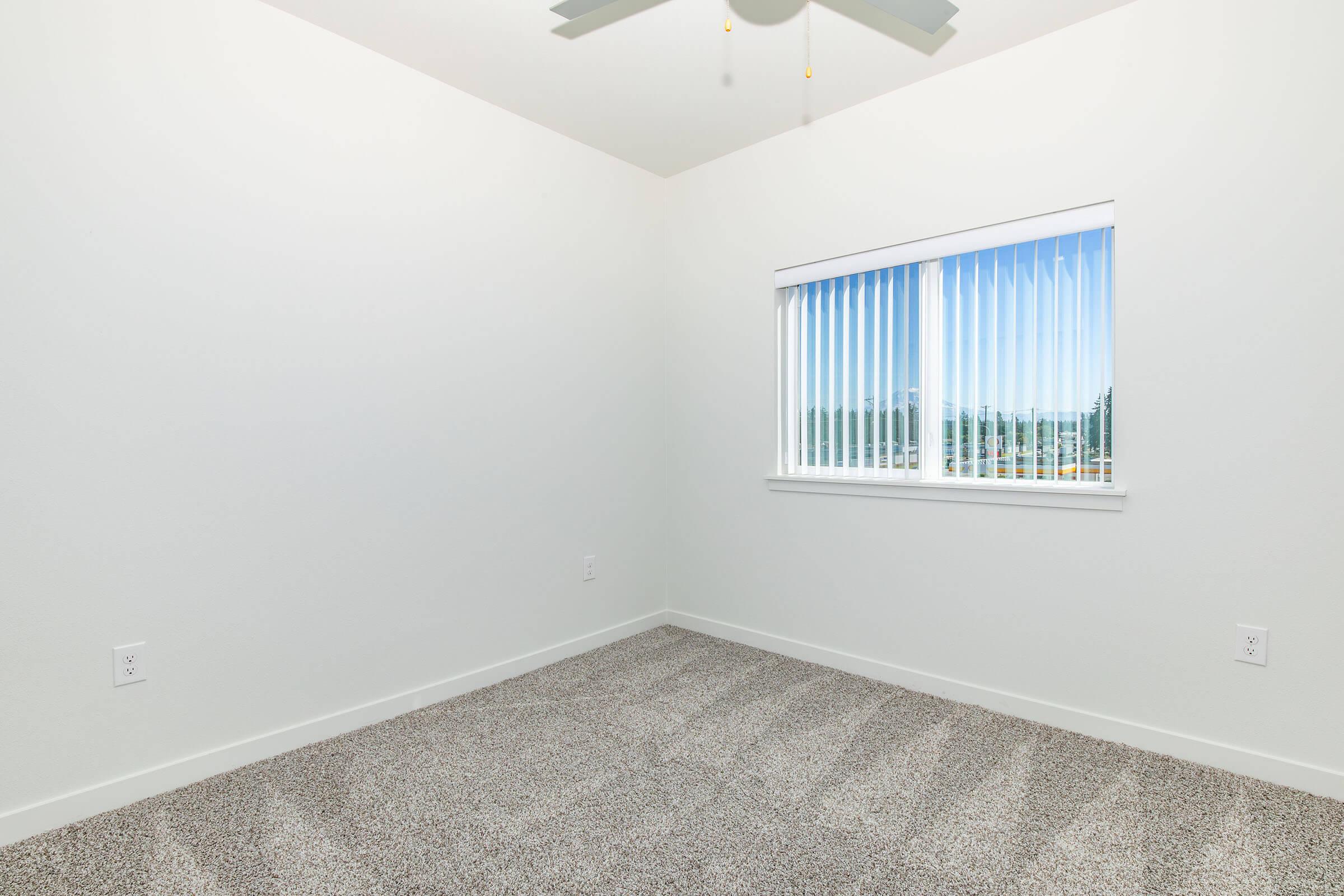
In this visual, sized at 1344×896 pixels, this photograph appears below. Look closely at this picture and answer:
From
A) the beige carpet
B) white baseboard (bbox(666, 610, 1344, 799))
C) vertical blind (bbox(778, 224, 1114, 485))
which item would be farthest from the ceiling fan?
white baseboard (bbox(666, 610, 1344, 799))

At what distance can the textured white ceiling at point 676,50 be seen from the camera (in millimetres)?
2115

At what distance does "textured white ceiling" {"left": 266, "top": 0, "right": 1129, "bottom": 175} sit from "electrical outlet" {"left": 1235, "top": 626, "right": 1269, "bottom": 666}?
1956 mm

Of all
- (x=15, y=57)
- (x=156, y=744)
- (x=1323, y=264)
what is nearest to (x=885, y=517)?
(x=1323, y=264)

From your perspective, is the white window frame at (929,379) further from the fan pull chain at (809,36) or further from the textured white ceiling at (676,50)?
the fan pull chain at (809,36)

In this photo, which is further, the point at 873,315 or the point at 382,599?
Answer: the point at 873,315

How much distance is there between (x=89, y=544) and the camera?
180 cm

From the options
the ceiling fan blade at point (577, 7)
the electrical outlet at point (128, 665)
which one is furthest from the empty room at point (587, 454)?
the ceiling fan blade at point (577, 7)

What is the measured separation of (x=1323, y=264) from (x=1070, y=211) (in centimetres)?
67

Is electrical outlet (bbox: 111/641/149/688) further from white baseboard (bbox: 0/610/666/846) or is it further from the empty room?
white baseboard (bbox: 0/610/666/846)

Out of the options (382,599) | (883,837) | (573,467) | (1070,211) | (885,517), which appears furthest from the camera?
(573,467)

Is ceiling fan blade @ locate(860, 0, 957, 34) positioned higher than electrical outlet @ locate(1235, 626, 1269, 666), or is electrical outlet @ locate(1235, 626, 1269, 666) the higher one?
ceiling fan blade @ locate(860, 0, 957, 34)

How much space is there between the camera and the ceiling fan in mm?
1591

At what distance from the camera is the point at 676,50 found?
91.7 inches

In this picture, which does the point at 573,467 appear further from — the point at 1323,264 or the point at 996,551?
the point at 1323,264
